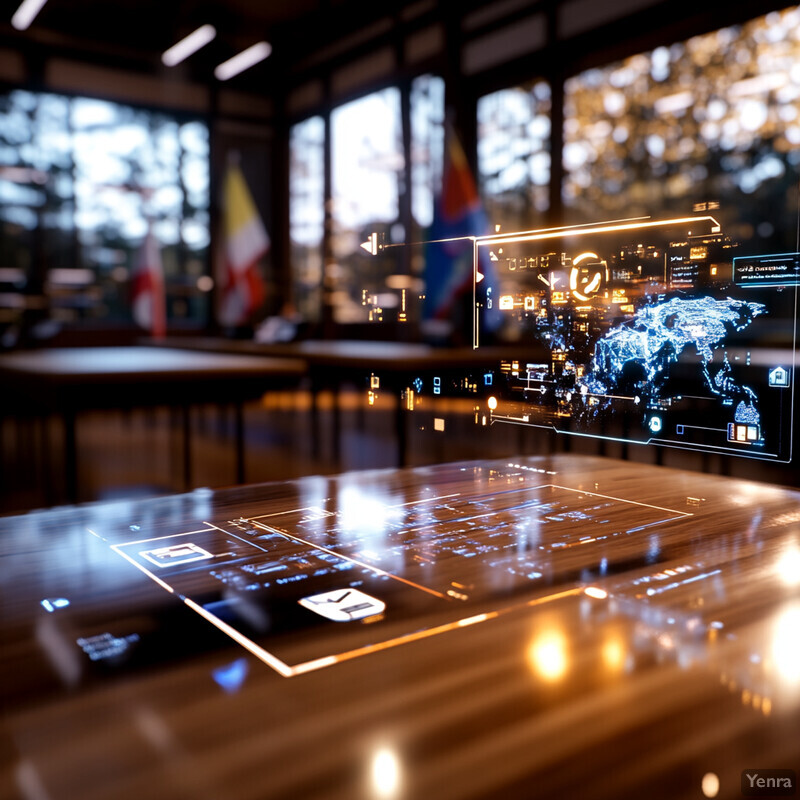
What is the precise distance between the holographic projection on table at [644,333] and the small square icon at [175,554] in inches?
21.1

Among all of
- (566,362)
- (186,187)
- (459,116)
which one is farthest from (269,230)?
(566,362)

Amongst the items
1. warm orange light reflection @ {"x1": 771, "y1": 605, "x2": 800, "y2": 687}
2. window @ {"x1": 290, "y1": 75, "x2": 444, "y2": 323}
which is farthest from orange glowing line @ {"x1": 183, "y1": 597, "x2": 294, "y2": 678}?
window @ {"x1": 290, "y1": 75, "x2": 444, "y2": 323}

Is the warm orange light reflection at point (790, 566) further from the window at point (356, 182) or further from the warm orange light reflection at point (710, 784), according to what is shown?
the window at point (356, 182)

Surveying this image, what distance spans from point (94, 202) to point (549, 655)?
845 centimetres

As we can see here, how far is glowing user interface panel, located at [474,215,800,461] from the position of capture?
94 cm

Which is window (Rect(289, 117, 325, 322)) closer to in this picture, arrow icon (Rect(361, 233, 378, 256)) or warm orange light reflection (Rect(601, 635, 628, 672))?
arrow icon (Rect(361, 233, 378, 256))

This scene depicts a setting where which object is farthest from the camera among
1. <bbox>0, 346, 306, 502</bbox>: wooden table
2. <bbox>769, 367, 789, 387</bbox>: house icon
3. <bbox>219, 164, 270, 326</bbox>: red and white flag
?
<bbox>219, 164, 270, 326</bbox>: red and white flag

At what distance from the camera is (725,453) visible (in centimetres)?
98

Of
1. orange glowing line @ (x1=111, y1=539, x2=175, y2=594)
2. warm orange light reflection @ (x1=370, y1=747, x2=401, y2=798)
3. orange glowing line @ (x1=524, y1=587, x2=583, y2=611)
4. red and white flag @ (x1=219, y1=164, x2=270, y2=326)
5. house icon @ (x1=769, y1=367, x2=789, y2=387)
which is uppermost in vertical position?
red and white flag @ (x1=219, y1=164, x2=270, y2=326)

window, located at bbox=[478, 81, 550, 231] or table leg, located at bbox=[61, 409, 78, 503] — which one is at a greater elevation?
window, located at bbox=[478, 81, 550, 231]

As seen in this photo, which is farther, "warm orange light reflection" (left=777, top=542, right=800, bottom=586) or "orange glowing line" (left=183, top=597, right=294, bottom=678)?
"warm orange light reflection" (left=777, top=542, right=800, bottom=586)

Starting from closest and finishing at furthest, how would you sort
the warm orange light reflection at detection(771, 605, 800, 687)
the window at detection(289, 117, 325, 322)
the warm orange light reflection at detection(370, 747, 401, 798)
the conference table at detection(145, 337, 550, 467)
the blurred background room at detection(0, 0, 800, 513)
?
the warm orange light reflection at detection(370, 747, 401, 798) → the warm orange light reflection at detection(771, 605, 800, 687) → the conference table at detection(145, 337, 550, 467) → the blurred background room at detection(0, 0, 800, 513) → the window at detection(289, 117, 325, 322)

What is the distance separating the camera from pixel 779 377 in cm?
93

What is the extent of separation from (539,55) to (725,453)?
5377mm
